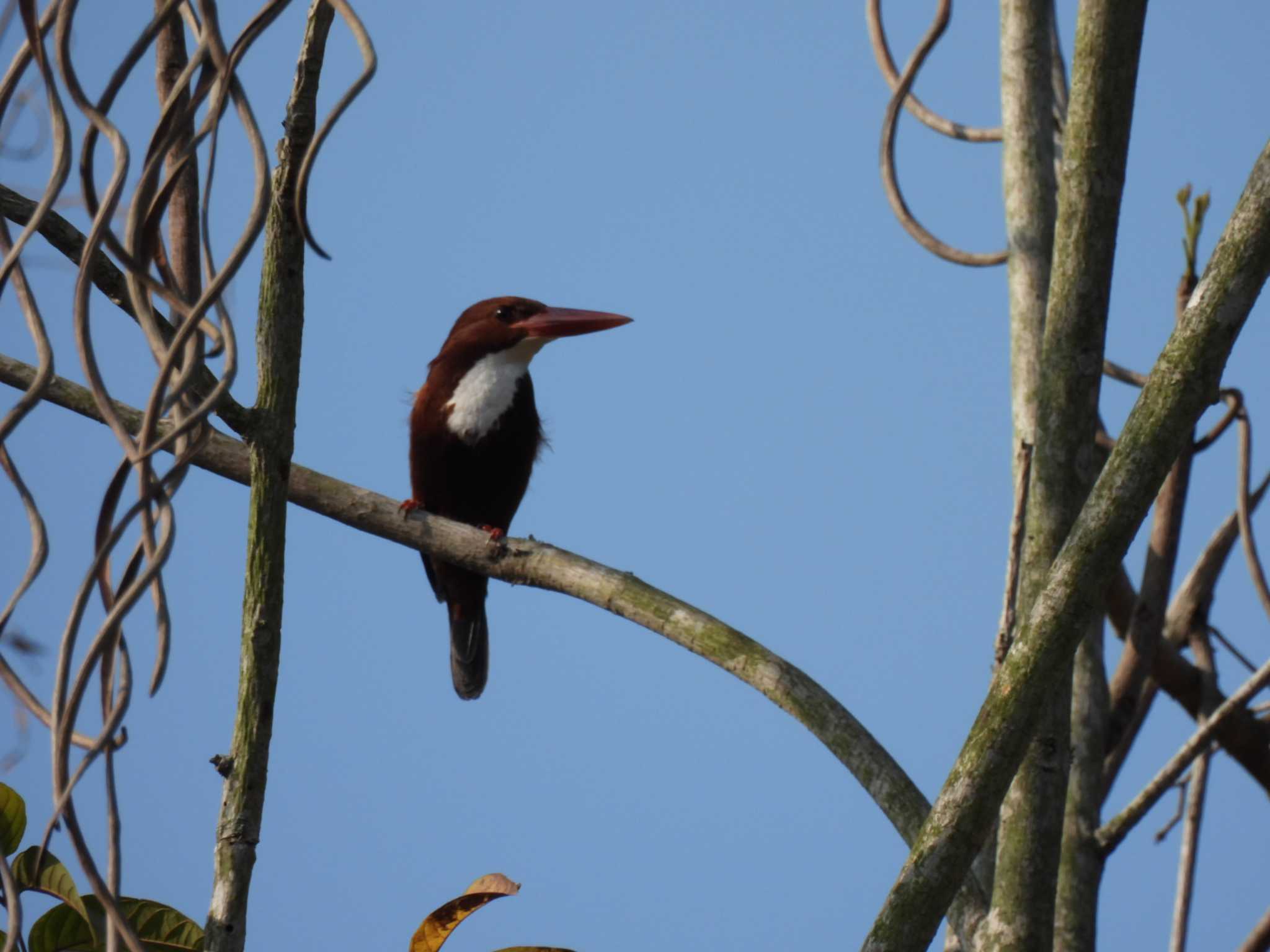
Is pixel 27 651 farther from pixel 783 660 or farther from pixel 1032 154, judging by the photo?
pixel 1032 154

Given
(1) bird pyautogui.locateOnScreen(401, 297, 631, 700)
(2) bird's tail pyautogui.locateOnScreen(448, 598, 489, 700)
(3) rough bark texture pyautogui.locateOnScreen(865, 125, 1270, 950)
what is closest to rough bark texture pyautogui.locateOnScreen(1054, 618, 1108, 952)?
(3) rough bark texture pyautogui.locateOnScreen(865, 125, 1270, 950)

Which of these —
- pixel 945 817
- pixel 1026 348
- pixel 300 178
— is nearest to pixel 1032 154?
pixel 1026 348

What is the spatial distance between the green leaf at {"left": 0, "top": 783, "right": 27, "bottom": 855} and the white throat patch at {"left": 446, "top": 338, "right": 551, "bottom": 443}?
2.58 m

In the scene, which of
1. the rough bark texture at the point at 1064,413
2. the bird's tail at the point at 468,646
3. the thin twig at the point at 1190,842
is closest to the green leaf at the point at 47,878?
the rough bark texture at the point at 1064,413

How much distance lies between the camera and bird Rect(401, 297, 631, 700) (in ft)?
12.1

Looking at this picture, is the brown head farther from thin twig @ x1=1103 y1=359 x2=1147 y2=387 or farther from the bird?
thin twig @ x1=1103 y1=359 x2=1147 y2=387

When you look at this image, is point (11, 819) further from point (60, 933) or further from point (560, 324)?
point (560, 324)

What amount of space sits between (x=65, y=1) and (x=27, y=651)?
610mm

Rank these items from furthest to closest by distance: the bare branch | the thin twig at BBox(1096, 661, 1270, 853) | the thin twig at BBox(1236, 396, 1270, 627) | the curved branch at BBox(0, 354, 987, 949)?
the thin twig at BBox(1236, 396, 1270, 627), the thin twig at BBox(1096, 661, 1270, 853), the bare branch, the curved branch at BBox(0, 354, 987, 949)

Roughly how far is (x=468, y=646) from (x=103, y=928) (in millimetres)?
2863

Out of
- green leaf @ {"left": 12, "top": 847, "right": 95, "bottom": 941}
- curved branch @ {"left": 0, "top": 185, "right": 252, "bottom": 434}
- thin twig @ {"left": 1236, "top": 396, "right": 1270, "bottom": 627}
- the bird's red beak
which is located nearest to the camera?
green leaf @ {"left": 12, "top": 847, "right": 95, "bottom": 941}

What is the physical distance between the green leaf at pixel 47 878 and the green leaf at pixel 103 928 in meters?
0.01

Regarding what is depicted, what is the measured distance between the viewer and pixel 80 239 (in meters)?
1.39

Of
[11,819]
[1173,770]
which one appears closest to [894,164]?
[1173,770]
